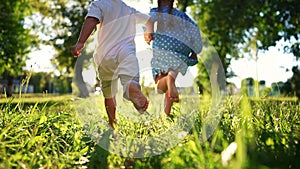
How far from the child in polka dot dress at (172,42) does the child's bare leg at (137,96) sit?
1.31m

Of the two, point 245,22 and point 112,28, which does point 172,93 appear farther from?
point 245,22

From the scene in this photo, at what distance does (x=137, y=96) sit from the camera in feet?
12.5

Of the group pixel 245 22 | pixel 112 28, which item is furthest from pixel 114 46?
pixel 245 22

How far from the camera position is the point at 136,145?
265 cm

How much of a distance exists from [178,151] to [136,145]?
0.57 m

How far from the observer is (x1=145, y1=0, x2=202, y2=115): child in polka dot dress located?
17.2 feet

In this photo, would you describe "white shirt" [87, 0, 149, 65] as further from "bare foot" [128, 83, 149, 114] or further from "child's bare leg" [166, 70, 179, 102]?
"child's bare leg" [166, 70, 179, 102]

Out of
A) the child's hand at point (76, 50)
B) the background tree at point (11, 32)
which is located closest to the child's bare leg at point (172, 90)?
the child's hand at point (76, 50)

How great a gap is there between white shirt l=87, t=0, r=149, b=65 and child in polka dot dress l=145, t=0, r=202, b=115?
94cm

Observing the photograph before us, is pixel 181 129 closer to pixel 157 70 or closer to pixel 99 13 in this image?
pixel 99 13

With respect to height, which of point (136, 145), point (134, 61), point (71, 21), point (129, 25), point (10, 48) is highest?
point (71, 21)

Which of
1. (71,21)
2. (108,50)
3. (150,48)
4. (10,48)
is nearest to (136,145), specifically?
(108,50)

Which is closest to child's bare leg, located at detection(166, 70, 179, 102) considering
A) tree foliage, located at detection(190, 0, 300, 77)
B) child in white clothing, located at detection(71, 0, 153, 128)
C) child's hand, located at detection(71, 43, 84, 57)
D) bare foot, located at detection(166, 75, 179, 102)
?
bare foot, located at detection(166, 75, 179, 102)

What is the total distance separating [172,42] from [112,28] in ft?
3.90
